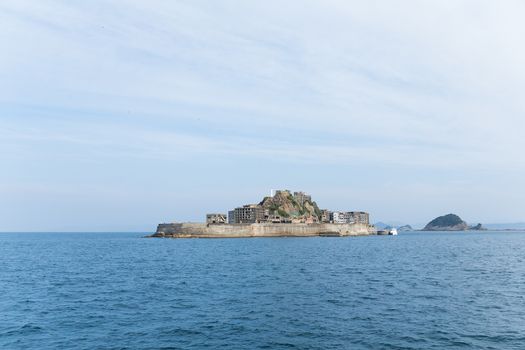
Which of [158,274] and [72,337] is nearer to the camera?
[72,337]

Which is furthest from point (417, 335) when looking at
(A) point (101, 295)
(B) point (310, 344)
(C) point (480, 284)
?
(A) point (101, 295)

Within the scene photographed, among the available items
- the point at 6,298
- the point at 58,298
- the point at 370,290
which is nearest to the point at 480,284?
the point at 370,290

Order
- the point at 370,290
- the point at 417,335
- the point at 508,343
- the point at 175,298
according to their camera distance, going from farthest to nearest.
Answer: the point at 370,290, the point at 175,298, the point at 417,335, the point at 508,343

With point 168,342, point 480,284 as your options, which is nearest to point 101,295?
point 168,342

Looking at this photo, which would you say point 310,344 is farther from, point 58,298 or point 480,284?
point 480,284

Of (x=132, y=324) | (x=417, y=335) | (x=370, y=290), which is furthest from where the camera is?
(x=370, y=290)

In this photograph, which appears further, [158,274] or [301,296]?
[158,274]

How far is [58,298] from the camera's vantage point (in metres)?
44.5

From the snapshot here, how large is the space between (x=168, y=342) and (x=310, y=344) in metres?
9.33

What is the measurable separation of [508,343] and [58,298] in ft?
136

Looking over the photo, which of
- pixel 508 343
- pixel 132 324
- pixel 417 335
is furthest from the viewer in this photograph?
pixel 132 324

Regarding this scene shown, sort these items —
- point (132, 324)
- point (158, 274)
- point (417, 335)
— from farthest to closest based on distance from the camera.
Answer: point (158, 274), point (132, 324), point (417, 335)

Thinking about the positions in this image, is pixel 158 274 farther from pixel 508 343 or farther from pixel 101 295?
pixel 508 343

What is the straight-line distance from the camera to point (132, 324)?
3244cm
